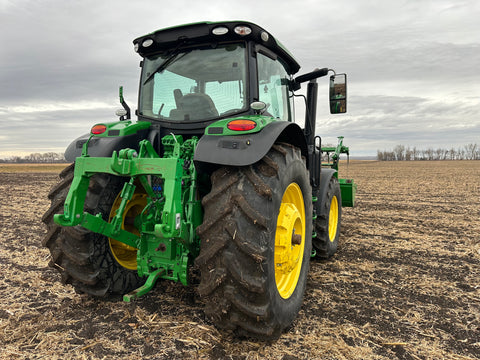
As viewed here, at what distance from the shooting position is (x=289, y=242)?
8.99 ft

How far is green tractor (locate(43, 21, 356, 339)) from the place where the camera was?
2271 mm

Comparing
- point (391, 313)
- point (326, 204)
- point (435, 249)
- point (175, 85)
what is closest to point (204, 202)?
point (175, 85)

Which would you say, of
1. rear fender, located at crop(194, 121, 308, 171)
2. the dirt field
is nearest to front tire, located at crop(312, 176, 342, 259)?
the dirt field

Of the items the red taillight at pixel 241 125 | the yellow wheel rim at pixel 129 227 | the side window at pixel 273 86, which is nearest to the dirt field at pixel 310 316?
the yellow wheel rim at pixel 129 227

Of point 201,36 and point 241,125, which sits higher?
point 201,36

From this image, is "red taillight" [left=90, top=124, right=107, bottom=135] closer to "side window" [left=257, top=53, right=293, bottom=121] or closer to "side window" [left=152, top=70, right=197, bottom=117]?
"side window" [left=152, top=70, right=197, bottom=117]

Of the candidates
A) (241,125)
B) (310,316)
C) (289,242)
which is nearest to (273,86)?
(241,125)

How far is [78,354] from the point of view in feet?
7.87

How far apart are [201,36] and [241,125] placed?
45.2 inches

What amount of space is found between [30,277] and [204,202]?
294 centimetres

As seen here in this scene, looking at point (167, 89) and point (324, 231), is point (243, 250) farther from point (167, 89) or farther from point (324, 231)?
point (324, 231)

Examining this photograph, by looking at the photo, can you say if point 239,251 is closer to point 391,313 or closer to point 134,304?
point 134,304

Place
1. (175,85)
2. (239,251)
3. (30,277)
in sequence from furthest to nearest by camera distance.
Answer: (30,277), (175,85), (239,251)

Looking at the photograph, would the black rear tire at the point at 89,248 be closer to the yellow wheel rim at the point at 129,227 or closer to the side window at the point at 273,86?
the yellow wheel rim at the point at 129,227
